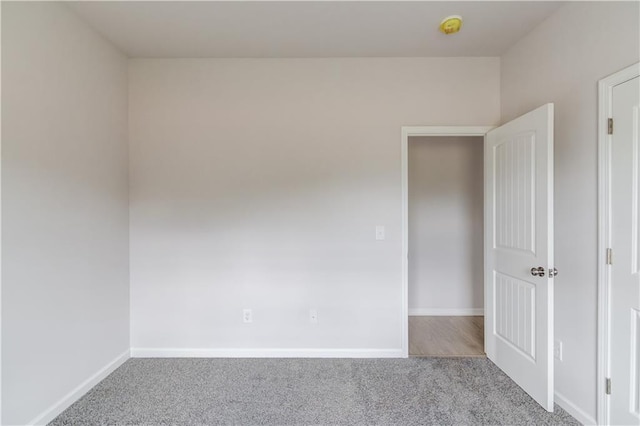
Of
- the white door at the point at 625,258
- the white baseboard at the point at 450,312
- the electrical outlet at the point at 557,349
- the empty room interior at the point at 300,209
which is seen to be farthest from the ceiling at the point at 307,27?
the white baseboard at the point at 450,312

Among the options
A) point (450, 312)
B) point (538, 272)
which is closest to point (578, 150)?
point (538, 272)

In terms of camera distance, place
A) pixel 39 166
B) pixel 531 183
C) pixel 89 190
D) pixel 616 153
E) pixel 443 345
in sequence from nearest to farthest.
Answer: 1. pixel 616 153
2. pixel 39 166
3. pixel 531 183
4. pixel 89 190
5. pixel 443 345

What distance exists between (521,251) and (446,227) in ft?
5.53

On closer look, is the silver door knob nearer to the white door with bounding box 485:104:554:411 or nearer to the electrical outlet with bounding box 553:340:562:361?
the white door with bounding box 485:104:554:411

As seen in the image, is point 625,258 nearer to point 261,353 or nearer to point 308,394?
point 308,394

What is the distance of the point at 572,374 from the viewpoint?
184cm

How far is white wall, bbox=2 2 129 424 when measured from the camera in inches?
62.4

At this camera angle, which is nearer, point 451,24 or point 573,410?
point 573,410

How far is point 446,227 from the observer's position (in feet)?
12.2

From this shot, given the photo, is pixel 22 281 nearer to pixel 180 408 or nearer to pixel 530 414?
pixel 180 408

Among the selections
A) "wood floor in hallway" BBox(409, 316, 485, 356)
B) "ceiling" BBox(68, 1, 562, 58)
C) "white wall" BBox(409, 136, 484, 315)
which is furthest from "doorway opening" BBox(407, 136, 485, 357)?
"ceiling" BBox(68, 1, 562, 58)

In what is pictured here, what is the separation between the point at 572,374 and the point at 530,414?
373 mm

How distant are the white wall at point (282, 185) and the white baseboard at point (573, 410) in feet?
3.59

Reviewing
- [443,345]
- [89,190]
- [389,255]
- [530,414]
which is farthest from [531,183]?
[89,190]
